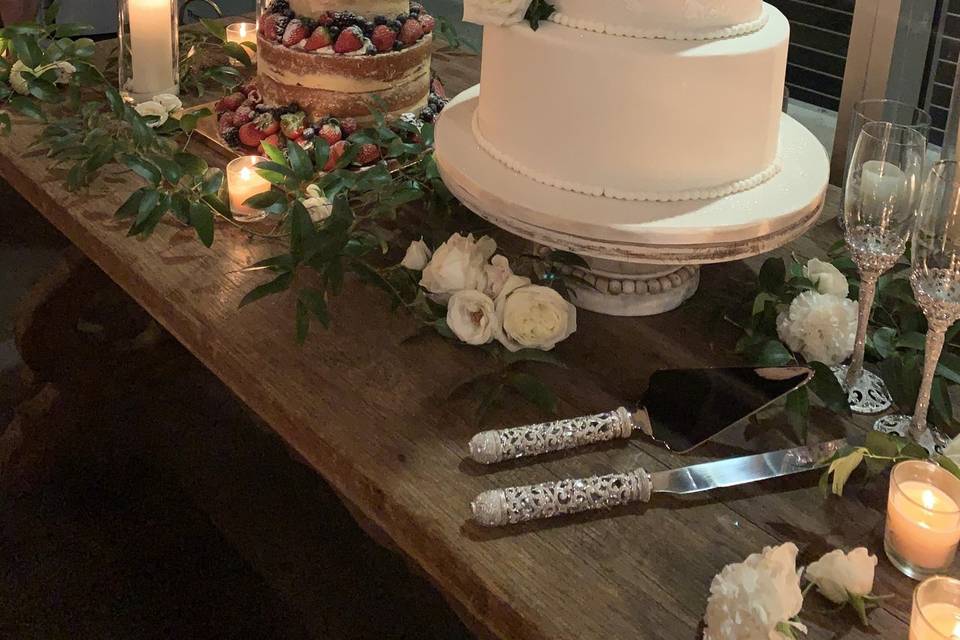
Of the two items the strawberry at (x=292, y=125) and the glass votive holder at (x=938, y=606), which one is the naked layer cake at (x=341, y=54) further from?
the glass votive holder at (x=938, y=606)

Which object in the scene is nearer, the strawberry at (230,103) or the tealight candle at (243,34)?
the strawberry at (230,103)

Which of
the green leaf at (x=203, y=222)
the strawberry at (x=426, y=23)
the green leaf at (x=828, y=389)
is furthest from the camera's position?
the strawberry at (x=426, y=23)

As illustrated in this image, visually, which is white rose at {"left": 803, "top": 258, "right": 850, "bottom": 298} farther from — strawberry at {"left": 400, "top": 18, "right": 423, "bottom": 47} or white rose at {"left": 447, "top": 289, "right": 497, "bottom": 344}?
strawberry at {"left": 400, "top": 18, "right": 423, "bottom": 47}

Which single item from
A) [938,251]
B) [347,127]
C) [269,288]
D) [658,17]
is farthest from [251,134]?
[938,251]

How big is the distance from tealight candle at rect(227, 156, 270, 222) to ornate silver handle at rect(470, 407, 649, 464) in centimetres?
55

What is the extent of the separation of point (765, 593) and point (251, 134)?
40.2 inches

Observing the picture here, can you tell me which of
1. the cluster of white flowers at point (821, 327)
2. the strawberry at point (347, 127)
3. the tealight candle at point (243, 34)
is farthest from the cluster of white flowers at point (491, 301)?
the tealight candle at point (243, 34)

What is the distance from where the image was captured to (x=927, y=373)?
848 mm

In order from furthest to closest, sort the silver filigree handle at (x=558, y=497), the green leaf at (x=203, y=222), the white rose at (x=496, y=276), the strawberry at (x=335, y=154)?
the strawberry at (x=335, y=154), the green leaf at (x=203, y=222), the white rose at (x=496, y=276), the silver filigree handle at (x=558, y=497)

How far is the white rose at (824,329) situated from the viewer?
0.96 meters

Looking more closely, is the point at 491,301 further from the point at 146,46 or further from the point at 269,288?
the point at 146,46

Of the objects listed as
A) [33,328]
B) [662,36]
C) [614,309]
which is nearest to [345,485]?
[614,309]

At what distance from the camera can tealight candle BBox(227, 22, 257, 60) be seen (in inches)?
70.5

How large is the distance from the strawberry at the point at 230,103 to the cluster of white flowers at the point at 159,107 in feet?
0.22
